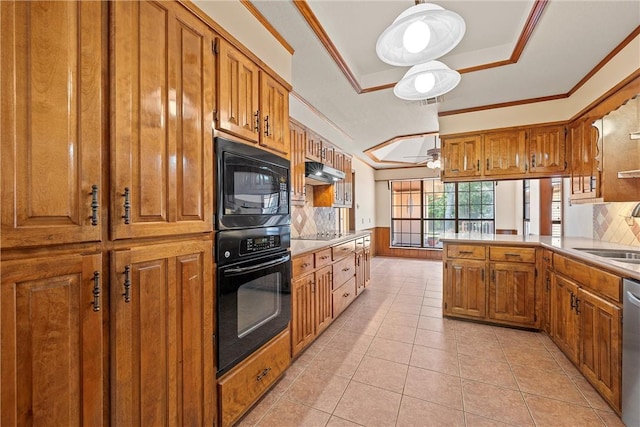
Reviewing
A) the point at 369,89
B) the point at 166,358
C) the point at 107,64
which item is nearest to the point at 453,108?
the point at 369,89

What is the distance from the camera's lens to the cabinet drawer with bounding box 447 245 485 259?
298cm

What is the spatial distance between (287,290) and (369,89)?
2154mm

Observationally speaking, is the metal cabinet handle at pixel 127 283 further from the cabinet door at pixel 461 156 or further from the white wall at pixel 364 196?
the white wall at pixel 364 196

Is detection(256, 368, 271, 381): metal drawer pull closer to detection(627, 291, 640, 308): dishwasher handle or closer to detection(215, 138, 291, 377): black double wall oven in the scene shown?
detection(215, 138, 291, 377): black double wall oven

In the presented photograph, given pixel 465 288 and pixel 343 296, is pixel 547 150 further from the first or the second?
pixel 343 296

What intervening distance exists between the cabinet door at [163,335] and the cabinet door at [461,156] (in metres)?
3.19

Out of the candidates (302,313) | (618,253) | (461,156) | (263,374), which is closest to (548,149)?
(461,156)

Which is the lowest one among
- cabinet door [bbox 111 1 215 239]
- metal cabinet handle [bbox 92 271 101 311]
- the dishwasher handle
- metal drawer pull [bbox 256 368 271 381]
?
metal drawer pull [bbox 256 368 271 381]

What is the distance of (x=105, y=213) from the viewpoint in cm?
97

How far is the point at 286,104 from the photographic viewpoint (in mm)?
2068

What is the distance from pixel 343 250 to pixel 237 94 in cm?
217

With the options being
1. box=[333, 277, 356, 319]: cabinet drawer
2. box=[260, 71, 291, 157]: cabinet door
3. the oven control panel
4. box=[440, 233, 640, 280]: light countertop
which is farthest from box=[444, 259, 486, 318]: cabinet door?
box=[260, 71, 291, 157]: cabinet door

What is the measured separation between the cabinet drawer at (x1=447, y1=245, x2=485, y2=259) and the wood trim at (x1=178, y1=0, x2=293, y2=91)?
8.17 feet

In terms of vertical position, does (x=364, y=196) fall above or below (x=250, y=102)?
below
